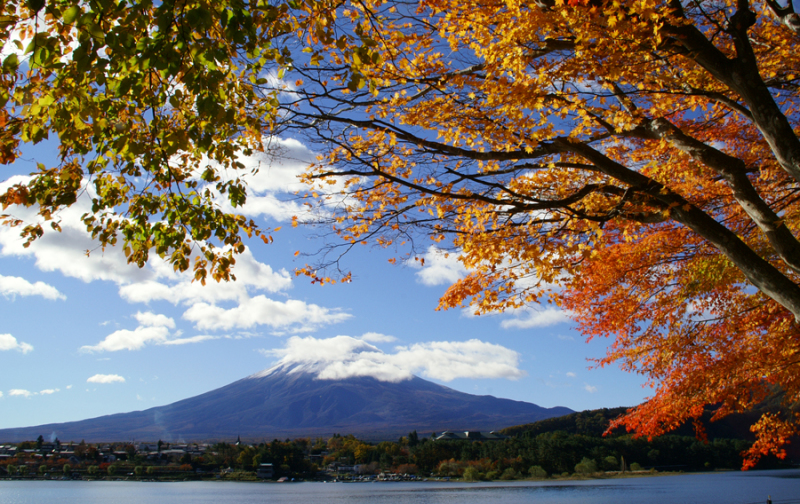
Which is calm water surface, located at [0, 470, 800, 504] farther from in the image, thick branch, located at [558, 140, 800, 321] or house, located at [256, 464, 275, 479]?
thick branch, located at [558, 140, 800, 321]

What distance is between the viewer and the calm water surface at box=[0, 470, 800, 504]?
43406mm

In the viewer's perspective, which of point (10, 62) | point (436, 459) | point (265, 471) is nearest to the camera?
point (10, 62)

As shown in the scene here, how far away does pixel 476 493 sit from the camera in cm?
5219

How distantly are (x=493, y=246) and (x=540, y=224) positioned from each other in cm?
70

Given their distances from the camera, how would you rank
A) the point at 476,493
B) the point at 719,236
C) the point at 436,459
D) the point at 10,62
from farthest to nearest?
the point at 436,459 → the point at 476,493 → the point at 719,236 → the point at 10,62

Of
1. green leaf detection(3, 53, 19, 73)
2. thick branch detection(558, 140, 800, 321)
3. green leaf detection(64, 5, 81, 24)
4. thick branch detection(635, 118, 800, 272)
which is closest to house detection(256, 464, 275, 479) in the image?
thick branch detection(558, 140, 800, 321)

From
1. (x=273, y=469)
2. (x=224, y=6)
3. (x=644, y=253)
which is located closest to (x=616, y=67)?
(x=224, y=6)

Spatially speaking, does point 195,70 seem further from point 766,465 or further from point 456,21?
point 766,465

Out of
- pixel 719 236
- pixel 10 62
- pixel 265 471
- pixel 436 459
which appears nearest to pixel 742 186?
pixel 719 236

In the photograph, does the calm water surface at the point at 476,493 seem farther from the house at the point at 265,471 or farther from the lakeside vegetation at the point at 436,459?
the lakeside vegetation at the point at 436,459

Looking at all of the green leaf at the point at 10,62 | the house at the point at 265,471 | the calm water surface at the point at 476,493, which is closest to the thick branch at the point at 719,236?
the green leaf at the point at 10,62

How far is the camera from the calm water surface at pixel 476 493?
142 feet

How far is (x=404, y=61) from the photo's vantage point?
5191 mm

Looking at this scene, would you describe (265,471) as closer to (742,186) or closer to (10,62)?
(742,186)
